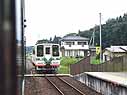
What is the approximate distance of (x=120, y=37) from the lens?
57188 millimetres

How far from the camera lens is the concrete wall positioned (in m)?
11.1

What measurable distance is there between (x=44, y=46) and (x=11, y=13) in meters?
24.2

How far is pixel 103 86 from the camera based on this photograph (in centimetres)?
1325

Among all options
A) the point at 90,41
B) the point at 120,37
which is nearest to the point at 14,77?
the point at 120,37

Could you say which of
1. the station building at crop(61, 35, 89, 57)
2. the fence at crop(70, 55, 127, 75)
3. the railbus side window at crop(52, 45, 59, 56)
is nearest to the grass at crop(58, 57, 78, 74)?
the railbus side window at crop(52, 45, 59, 56)

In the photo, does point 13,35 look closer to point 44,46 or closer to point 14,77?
point 14,77

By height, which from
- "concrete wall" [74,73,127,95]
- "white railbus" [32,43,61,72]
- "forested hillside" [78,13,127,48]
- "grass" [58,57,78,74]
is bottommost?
"grass" [58,57,78,74]

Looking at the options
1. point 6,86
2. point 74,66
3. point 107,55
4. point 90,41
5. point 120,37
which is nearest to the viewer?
point 6,86

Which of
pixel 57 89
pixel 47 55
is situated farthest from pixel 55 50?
pixel 57 89

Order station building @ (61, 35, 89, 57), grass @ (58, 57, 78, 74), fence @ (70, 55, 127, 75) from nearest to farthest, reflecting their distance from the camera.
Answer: fence @ (70, 55, 127, 75) → grass @ (58, 57, 78, 74) → station building @ (61, 35, 89, 57)

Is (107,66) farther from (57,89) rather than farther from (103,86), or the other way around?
(103,86)

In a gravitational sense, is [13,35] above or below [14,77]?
above

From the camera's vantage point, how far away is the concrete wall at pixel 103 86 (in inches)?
437

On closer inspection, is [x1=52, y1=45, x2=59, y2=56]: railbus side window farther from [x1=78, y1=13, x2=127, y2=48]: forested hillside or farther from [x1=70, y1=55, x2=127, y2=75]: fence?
[x1=78, y1=13, x2=127, y2=48]: forested hillside
